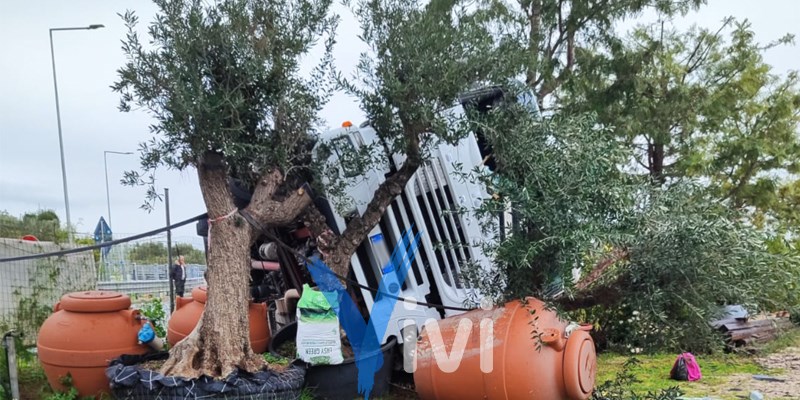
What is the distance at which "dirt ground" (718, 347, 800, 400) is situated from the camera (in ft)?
14.9

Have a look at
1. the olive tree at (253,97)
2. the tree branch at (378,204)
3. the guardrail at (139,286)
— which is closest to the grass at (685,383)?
the tree branch at (378,204)

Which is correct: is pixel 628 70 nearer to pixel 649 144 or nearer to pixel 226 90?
pixel 649 144

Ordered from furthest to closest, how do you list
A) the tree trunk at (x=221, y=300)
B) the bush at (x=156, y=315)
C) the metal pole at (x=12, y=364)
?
the bush at (x=156, y=315) < the metal pole at (x=12, y=364) < the tree trunk at (x=221, y=300)

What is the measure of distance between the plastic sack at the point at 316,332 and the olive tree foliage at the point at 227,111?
0.96 feet

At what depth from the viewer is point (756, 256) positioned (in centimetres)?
337

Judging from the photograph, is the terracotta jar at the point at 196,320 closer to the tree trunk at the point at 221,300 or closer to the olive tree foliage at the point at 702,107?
the tree trunk at the point at 221,300

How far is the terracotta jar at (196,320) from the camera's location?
15.1 ft

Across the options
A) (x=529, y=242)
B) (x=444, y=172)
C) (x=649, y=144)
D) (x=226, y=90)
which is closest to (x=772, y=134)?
(x=649, y=144)

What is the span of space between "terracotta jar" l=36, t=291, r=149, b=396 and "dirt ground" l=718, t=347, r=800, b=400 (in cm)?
417

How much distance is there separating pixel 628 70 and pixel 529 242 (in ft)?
18.9

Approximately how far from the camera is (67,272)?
6.34 meters

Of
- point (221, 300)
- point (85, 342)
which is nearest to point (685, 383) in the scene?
point (221, 300)

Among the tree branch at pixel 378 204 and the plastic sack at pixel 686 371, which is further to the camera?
the plastic sack at pixel 686 371

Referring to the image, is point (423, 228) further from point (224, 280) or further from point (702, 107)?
point (702, 107)
